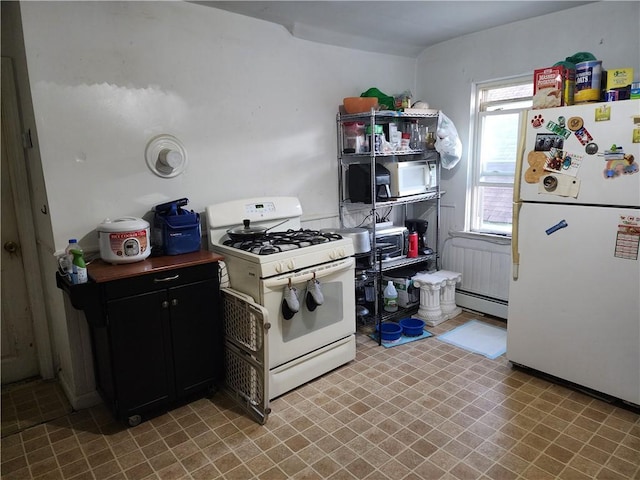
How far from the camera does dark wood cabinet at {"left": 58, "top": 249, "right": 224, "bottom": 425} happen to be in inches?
84.4

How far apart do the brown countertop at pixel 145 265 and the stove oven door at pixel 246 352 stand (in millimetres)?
266

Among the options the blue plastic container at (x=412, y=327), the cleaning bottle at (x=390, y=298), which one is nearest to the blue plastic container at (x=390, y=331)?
the blue plastic container at (x=412, y=327)

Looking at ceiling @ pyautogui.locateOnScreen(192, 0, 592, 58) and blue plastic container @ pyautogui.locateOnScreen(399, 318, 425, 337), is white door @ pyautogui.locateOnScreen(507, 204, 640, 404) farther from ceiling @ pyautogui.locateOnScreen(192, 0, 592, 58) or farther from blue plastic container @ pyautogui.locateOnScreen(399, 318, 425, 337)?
ceiling @ pyautogui.locateOnScreen(192, 0, 592, 58)

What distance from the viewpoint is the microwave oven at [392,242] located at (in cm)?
360

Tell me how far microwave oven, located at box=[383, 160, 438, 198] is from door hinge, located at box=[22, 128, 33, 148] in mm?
2467

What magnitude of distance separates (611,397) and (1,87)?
13.2ft

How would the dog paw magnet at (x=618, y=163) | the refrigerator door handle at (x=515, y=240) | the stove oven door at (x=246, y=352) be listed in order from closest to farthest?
the dog paw magnet at (x=618, y=163) → the stove oven door at (x=246, y=352) → the refrigerator door handle at (x=515, y=240)

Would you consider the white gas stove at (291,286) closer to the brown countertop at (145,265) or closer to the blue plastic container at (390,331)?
the brown countertop at (145,265)

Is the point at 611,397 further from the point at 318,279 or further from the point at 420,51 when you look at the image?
the point at 420,51

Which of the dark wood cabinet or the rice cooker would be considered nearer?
the dark wood cabinet

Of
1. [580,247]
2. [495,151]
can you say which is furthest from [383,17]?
[580,247]

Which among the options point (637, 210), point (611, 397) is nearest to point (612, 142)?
point (637, 210)

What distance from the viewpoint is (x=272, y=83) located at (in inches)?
122

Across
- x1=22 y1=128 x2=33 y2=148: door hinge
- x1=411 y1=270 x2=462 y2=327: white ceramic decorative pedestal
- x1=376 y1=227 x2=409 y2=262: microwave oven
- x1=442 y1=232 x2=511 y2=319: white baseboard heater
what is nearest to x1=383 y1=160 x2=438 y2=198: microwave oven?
x1=376 y1=227 x2=409 y2=262: microwave oven
